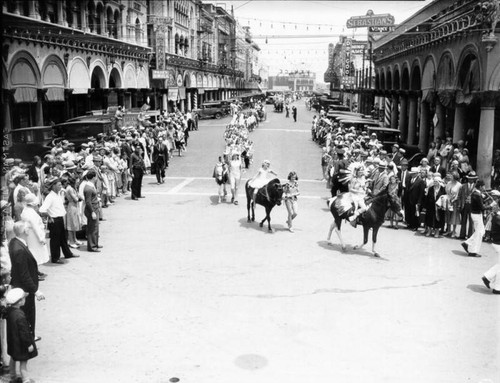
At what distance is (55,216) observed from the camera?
34.6ft

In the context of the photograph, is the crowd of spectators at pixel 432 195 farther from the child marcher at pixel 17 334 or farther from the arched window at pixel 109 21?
the arched window at pixel 109 21

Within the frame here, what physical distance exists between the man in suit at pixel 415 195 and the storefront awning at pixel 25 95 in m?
18.8

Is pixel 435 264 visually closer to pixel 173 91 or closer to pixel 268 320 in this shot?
pixel 268 320

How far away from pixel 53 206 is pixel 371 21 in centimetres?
3807

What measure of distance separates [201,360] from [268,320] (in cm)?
161

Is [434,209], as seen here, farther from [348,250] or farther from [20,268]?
[20,268]

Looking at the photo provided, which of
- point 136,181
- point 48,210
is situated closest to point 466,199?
Answer: point 48,210

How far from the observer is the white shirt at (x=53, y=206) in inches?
412

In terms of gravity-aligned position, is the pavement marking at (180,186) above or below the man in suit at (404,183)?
below

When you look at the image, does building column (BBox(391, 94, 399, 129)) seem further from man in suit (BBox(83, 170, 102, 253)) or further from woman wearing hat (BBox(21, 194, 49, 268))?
woman wearing hat (BBox(21, 194, 49, 268))

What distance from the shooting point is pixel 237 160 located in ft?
55.0

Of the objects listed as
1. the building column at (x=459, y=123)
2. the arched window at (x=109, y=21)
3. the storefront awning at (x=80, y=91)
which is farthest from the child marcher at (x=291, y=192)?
the arched window at (x=109, y=21)

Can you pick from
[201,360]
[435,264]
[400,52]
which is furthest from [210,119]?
[201,360]

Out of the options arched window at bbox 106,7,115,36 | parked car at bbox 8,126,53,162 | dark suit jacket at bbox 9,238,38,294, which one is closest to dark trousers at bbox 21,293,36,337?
dark suit jacket at bbox 9,238,38,294
